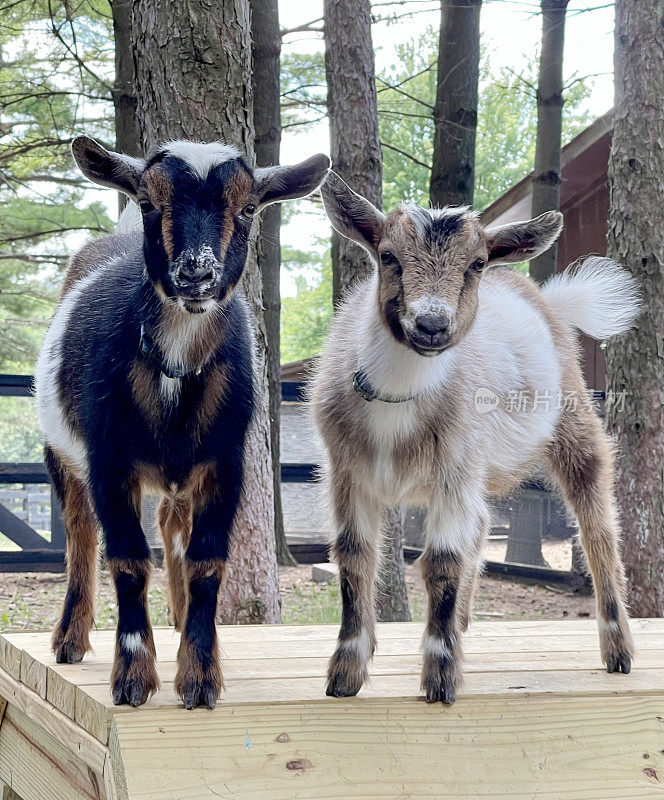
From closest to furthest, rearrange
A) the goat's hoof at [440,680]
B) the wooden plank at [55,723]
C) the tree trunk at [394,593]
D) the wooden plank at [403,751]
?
the wooden plank at [403,751] → the wooden plank at [55,723] → the goat's hoof at [440,680] → the tree trunk at [394,593]

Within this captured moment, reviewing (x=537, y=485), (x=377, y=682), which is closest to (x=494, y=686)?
(x=377, y=682)

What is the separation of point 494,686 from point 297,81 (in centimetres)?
1049

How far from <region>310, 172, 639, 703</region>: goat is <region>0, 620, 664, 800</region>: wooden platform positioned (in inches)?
4.7

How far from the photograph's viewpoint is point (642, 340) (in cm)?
520

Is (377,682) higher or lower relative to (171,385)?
lower

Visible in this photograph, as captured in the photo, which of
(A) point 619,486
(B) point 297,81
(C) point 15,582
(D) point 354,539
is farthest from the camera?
(B) point 297,81

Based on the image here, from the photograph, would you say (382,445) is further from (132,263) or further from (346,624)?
(132,263)

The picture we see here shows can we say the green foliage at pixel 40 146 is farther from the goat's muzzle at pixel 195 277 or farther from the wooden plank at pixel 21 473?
the goat's muzzle at pixel 195 277

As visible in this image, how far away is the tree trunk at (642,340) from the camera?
517cm

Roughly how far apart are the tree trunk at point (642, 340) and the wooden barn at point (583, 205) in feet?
15.0

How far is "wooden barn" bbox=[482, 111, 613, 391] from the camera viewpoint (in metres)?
10.1

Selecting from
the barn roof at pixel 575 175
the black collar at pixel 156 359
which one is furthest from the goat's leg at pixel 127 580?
the barn roof at pixel 575 175

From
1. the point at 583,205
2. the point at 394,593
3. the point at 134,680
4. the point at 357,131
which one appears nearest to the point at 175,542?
the point at 134,680

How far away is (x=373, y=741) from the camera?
220 centimetres
